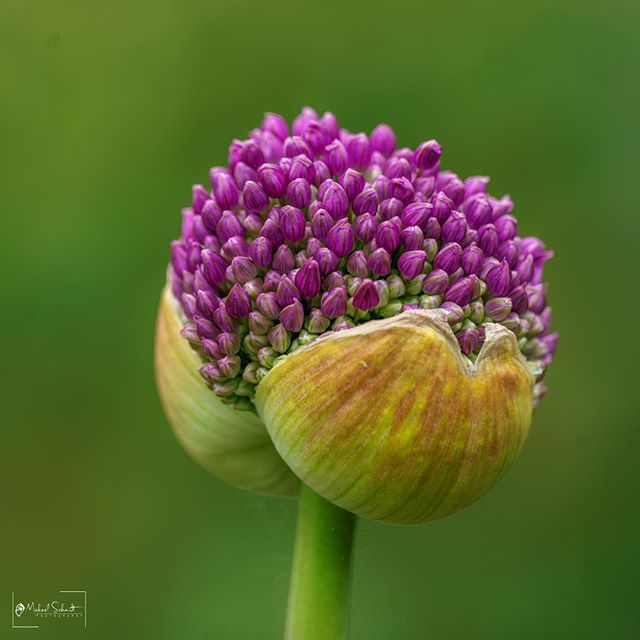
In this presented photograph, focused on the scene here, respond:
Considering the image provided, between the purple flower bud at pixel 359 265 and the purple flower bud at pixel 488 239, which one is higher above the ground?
the purple flower bud at pixel 488 239

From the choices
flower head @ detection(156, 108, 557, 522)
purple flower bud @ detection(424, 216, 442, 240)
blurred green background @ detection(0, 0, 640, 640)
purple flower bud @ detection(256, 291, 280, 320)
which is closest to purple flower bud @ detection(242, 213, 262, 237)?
flower head @ detection(156, 108, 557, 522)

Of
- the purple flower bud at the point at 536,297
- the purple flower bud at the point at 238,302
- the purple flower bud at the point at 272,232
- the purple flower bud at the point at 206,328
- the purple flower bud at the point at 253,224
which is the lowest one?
the purple flower bud at the point at 206,328

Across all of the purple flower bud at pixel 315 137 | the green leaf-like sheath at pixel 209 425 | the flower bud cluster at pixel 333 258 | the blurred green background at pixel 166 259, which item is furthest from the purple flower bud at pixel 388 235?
the blurred green background at pixel 166 259

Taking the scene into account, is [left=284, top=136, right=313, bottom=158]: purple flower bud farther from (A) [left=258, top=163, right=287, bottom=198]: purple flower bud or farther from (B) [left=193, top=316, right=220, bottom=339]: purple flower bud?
(B) [left=193, top=316, right=220, bottom=339]: purple flower bud

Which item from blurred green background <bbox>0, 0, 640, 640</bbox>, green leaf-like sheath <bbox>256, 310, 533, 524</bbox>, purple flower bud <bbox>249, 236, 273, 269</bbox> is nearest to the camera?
green leaf-like sheath <bbox>256, 310, 533, 524</bbox>

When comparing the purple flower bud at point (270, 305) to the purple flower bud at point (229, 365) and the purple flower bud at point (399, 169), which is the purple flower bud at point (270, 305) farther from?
the purple flower bud at point (399, 169)

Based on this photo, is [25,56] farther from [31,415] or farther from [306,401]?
[306,401]

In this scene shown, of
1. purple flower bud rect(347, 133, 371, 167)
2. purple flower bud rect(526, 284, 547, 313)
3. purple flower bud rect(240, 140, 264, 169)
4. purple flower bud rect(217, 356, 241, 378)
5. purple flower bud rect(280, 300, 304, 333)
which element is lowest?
purple flower bud rect(217, 356, 241, 378)

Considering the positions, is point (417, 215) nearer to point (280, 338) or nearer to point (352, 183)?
point (352, 183)
